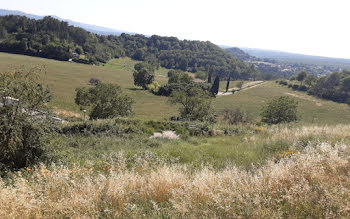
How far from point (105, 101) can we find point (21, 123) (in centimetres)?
2474

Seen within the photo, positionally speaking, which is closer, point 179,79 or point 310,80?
point 179,79

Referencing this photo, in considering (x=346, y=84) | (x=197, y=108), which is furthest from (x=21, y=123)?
(x=346, y=84)

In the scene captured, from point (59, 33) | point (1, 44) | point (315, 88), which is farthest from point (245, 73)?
point (1, 44)

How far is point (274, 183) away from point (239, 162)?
136 inches

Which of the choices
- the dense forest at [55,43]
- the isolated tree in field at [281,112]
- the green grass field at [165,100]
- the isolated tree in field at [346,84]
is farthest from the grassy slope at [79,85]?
the isolated tree in field at [346,84]

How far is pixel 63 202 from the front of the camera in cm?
385

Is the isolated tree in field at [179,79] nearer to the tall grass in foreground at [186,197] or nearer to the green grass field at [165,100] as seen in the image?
the green grass field at [165,100]

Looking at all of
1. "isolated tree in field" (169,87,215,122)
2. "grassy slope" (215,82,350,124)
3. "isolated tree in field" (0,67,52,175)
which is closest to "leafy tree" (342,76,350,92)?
"grassy slope" (215,82,350,124)

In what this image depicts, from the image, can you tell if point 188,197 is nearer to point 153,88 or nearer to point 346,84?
point 153,88

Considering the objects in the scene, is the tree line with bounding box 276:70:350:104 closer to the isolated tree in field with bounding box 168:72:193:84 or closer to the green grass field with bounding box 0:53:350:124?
the green grass field with bounding box 0:53:350:124

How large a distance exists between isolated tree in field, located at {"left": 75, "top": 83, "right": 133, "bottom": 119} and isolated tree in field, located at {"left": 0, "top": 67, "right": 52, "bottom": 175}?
2255 cm

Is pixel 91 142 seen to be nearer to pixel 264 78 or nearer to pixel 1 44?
pixel 1 44

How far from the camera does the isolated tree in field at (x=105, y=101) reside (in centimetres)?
2998

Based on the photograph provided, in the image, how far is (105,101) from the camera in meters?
30.7
